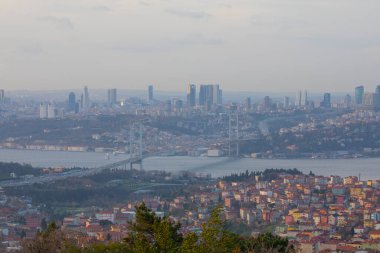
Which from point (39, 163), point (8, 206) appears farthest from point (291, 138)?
point (8, 206)

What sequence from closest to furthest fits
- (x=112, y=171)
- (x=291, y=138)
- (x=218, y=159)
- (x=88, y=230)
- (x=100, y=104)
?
1. (x=88, y=230)
2. (x=112, y=171)
3. (x=218, y=159)
4. (x=291, y=138)
5. (x=100, y=104)

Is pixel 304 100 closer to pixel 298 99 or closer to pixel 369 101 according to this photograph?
pixel 298 99

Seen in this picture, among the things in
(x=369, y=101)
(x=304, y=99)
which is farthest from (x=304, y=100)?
(x=369, y=101)

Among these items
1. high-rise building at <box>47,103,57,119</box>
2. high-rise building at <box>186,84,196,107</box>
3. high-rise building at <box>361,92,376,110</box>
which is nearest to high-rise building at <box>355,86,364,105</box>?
high-rise building at <box>361,92,376,110</box>

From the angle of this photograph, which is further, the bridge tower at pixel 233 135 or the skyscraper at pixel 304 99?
the skyscraper at pixel 304 99

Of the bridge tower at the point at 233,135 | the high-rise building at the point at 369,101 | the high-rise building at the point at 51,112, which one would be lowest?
the bridge tower at the point at 233,135

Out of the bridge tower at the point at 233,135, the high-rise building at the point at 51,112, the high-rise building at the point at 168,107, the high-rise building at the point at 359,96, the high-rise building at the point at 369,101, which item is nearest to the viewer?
the bridge tower at the point at 233,135

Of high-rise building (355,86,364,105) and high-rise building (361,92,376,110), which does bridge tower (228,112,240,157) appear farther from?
high-rise building (355,86,364,105)

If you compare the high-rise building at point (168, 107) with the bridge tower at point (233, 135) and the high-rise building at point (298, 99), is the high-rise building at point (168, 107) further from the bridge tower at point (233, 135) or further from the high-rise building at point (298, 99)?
the high-rise building at point (298, 99)

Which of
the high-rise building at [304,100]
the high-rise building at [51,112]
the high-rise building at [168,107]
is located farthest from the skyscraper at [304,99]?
the high-rise building at [51,112]

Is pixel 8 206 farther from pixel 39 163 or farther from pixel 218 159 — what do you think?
pixel 218 159

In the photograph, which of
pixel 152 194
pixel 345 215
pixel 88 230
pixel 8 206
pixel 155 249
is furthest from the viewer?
pixel 152 194
